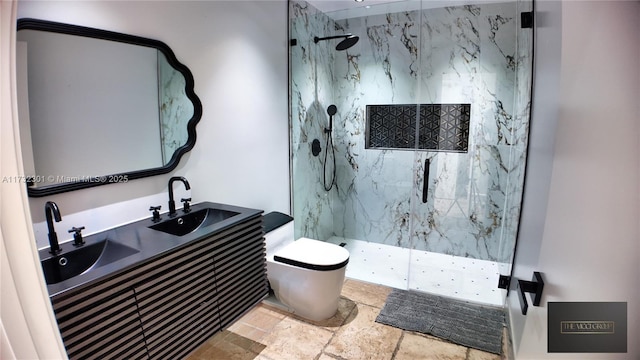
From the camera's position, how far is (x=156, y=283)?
1.36m

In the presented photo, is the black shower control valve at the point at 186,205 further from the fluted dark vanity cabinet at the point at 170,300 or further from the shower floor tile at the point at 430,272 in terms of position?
the shower floor tile at the point at 430,272

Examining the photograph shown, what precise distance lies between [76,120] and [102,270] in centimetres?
80

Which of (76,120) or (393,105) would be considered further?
(393,105)

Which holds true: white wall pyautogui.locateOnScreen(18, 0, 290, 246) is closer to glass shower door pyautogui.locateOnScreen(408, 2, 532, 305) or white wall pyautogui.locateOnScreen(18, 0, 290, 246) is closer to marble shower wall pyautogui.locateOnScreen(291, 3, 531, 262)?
marble shower wall pyautogui.locateOnScreen(291, 3, 531, 262)

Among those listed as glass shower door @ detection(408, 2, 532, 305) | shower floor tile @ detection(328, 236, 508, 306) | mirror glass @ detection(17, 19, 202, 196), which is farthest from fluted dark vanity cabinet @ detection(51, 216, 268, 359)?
glass shower door @ detection(408, 2, 532, 305)

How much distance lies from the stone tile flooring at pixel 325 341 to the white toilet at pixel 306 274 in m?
0.13

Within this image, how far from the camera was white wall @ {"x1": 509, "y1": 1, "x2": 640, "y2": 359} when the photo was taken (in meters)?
0.93

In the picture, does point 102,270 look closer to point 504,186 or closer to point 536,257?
point 536,257

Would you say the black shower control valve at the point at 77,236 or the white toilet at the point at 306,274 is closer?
the black shower control valve at the point at 77,236

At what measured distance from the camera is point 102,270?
1.20 m

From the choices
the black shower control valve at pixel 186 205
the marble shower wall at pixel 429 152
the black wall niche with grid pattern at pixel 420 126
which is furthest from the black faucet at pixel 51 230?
the black wall niche with grid pattern at pixel 420 126

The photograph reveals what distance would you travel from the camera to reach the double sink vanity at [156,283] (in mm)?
1138

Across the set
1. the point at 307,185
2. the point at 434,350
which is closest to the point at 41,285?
the point at 434,350

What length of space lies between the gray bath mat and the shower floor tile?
0.17 m
